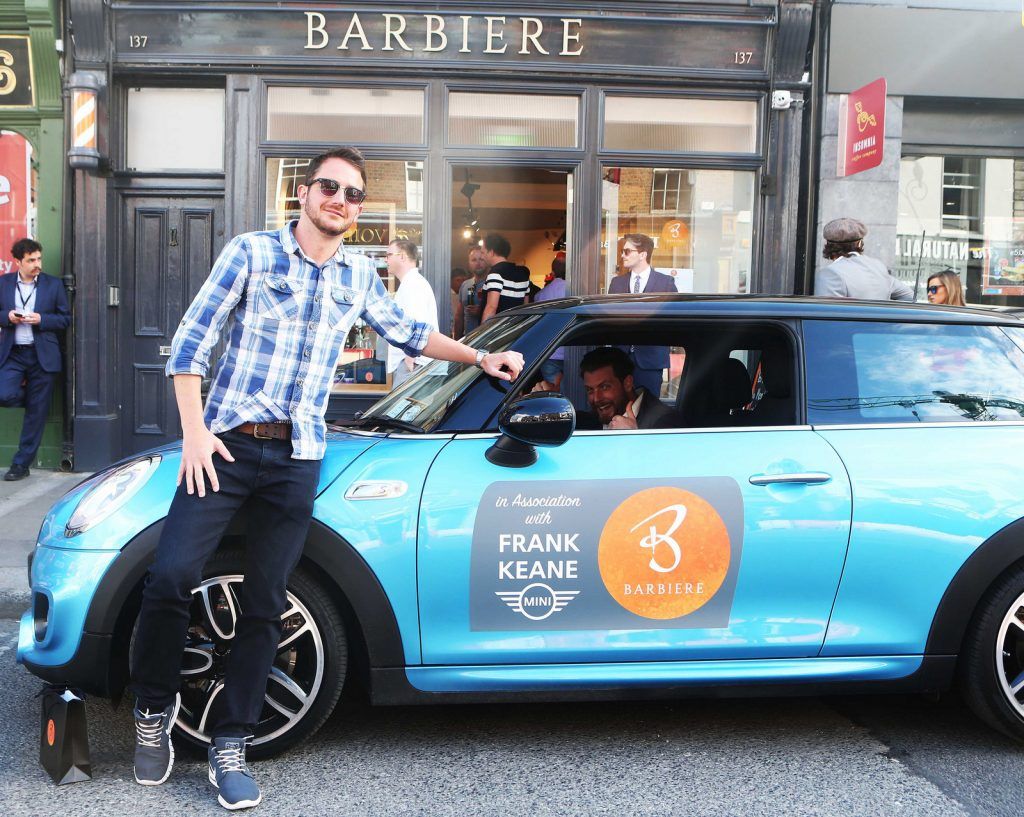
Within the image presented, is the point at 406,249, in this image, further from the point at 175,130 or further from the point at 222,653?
the point at 222,653

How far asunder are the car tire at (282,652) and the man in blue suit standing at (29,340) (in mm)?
6021

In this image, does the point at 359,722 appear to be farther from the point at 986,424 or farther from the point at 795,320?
the point at 986,424

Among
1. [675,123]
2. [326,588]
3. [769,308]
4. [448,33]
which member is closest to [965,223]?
[675,123]

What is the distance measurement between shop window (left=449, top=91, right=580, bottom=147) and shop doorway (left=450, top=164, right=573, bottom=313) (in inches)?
9.5

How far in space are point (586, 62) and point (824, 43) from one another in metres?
2.11

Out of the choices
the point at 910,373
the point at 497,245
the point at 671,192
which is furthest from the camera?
the point at 671,192

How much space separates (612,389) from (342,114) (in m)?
5.72

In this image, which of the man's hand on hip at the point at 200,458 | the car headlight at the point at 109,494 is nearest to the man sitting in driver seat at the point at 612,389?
the man's hand on hip at the point at 200,458

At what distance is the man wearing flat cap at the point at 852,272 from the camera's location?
627 centimetres

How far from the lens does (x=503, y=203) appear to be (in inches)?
386

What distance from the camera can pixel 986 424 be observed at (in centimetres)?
370

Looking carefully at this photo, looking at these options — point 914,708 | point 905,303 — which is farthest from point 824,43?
point 914,708

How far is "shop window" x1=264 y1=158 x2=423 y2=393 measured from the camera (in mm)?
9203

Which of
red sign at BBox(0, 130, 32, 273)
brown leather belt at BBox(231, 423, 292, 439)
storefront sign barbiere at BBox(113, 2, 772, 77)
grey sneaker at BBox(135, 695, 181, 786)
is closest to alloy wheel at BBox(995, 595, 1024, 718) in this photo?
brown leather belt at BBox(231, 423, 292, 439)
